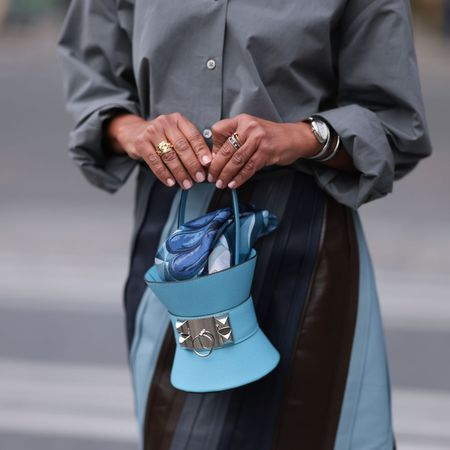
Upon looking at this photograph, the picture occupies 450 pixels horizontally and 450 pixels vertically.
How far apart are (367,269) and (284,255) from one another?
7.0 inches

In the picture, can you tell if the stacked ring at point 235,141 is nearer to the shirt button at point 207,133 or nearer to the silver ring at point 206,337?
the shirt button at point 207,133

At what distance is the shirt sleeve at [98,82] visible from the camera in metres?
2.13

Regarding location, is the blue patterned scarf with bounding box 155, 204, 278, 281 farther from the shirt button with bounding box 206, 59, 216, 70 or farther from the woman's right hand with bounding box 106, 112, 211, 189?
the shirt button with bounding box 206, 59, 216, 70

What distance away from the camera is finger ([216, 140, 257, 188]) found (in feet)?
5.89

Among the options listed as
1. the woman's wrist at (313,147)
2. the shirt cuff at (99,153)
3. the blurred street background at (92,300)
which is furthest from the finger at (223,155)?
the blurred street background at (92,300)

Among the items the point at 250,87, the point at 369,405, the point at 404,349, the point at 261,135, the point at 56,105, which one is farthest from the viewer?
the point at 56,105

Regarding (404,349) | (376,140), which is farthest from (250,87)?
(404,349)

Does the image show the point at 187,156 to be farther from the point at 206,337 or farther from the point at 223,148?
the point at 206,337

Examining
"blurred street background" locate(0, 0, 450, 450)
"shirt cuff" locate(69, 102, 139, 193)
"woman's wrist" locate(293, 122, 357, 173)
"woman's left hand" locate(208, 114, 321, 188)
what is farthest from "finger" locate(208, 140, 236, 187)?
"blurred street background" locate(0, 0, 450, 450)

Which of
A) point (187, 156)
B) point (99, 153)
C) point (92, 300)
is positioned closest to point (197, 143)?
point (187, 156)

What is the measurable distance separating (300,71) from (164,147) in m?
0.29

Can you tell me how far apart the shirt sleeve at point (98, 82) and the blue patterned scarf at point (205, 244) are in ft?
1.08

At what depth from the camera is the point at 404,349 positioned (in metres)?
4.79

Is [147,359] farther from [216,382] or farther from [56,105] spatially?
[56,105]
